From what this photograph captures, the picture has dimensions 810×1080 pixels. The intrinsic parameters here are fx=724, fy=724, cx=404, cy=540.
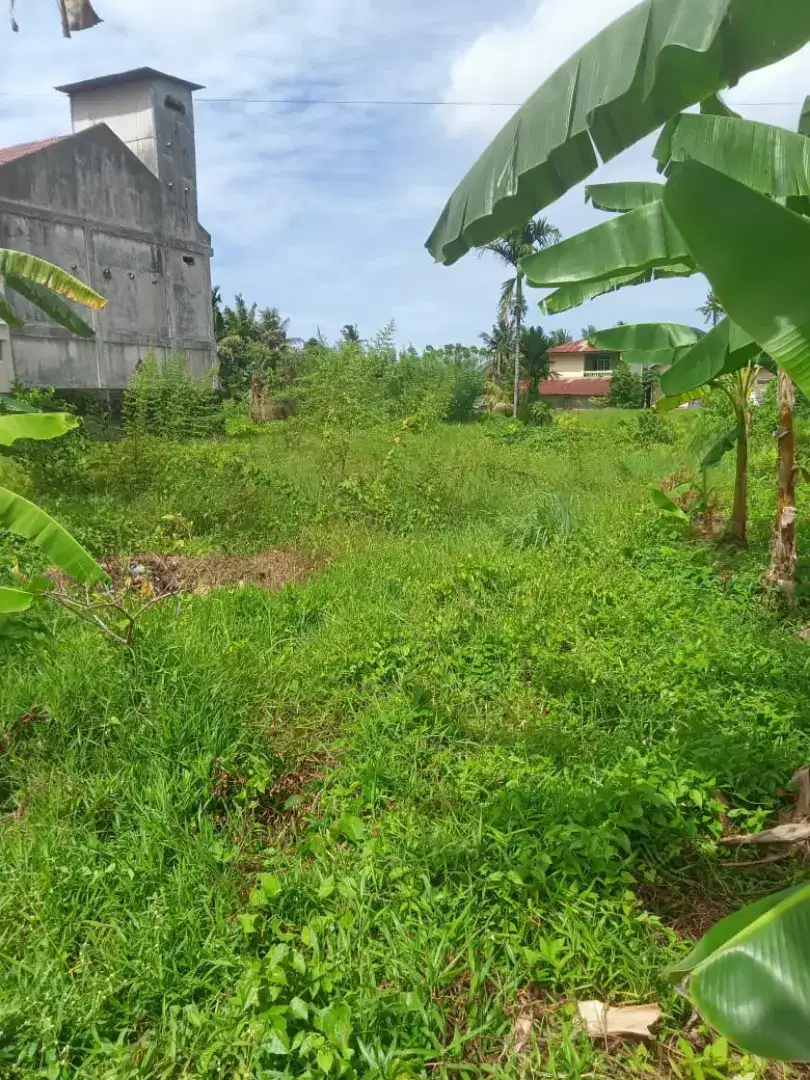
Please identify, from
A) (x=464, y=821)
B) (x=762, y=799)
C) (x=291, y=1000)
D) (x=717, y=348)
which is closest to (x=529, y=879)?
(x=464, y=821)

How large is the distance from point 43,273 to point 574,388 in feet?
120

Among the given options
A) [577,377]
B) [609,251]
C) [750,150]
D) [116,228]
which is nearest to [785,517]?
[750,150]

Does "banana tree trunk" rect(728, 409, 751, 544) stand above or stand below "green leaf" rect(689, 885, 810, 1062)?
above

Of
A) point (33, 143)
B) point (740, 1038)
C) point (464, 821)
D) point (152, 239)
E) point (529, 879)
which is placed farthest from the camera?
point (152, 239)

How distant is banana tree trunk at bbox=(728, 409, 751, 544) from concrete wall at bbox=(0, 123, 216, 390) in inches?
588

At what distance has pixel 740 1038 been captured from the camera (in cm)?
126

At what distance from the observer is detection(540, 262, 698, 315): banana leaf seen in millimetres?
2967

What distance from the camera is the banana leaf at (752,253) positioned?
1.52m

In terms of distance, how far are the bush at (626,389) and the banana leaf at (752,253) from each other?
3251 cm

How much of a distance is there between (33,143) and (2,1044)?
68.0 ft

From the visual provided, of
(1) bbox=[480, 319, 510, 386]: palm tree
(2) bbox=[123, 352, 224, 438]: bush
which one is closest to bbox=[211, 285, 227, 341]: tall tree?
(1) bbox=[480, 319, 510, 386]: palm tree

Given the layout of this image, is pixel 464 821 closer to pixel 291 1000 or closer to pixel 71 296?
pixel 291 1000

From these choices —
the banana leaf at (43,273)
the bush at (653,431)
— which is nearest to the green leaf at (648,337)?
the banana leaf at (43,273)

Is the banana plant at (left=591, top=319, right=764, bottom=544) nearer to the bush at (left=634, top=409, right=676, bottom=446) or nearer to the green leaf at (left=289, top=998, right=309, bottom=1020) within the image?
the green leaf at (left=289, top=998, right=309, bottom=1020)
